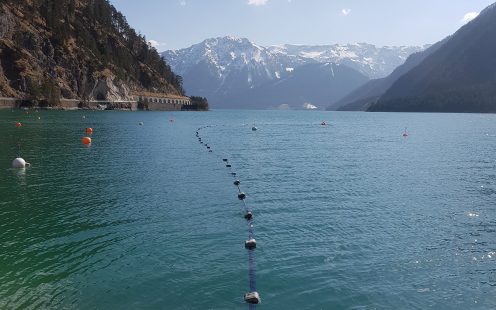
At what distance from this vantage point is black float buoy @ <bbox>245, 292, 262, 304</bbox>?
16.0 meters

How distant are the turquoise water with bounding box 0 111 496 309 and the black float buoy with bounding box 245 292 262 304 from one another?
1.19ft

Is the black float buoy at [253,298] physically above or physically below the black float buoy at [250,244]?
below

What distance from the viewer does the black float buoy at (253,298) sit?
15992 mm

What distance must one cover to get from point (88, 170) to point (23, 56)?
165454 millimetres

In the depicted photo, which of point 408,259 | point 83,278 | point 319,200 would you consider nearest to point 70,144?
point 319,200

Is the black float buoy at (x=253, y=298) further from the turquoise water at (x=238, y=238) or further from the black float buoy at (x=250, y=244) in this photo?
the black float buoy at (x=250, y=244)

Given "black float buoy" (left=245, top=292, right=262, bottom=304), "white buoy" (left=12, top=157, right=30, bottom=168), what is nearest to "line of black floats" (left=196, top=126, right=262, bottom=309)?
"black float buoy" (left=245, top=292, right=262, bottom=304)

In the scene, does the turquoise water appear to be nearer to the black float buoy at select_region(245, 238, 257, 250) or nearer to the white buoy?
the black float buoy at select_region(245, 238, 257, 250)

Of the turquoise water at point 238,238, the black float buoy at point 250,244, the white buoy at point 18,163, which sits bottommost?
the turquoise water at point 238,238

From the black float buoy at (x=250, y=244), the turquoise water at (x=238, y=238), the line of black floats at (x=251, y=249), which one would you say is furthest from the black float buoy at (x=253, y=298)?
the black float buoy at (x=250, y=244)

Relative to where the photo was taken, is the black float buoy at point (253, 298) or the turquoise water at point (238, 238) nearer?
the black float buoy at point (253, 298)

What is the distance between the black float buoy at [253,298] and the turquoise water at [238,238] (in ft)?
1.19

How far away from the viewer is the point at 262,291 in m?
17.1

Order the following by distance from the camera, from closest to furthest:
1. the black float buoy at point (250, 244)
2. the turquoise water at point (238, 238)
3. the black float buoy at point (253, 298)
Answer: the black float buoy at point (253, 298) → the turquoise water at point (238, 238) → the black float buoy at point (250, 244)
